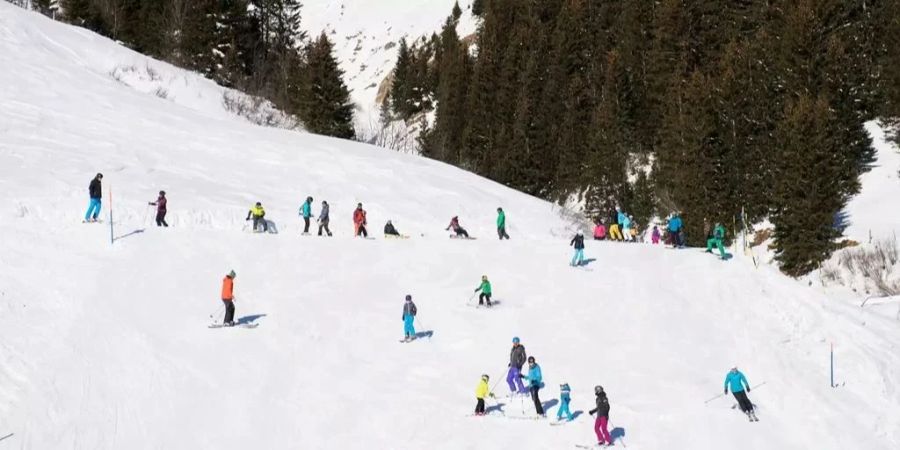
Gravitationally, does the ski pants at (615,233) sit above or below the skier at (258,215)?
above

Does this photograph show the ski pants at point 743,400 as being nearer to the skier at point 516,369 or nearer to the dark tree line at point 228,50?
the skier at point 516,369

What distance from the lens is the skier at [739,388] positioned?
19047 millimetres

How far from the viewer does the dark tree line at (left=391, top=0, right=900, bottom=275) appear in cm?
3925

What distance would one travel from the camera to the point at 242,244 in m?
28.2

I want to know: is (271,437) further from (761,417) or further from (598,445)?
(761,417)

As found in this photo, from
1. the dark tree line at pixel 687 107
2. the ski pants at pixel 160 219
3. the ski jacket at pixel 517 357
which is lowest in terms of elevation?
the ski jacket at pixel 517 357

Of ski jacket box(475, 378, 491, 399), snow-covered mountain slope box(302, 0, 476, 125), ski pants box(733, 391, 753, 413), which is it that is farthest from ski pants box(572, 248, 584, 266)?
snow-covered mountain slope box(302, 0, 476, 125)

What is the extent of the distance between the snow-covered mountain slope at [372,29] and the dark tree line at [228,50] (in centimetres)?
3707

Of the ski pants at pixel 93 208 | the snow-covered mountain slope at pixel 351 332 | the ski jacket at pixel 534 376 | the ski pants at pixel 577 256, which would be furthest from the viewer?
the ski pants at pixel 577 256

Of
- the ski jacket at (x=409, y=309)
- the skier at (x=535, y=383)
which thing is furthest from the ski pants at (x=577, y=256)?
the skier at (x=535, y=383)

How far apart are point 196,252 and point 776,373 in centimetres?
1699

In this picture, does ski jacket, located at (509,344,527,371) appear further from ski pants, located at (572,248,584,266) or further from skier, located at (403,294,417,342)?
ski pants, located at (572,248,584,266)

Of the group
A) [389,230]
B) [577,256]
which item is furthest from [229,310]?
Result: [577,256]

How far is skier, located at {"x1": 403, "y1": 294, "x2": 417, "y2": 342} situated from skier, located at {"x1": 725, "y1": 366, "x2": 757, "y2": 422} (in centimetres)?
768
